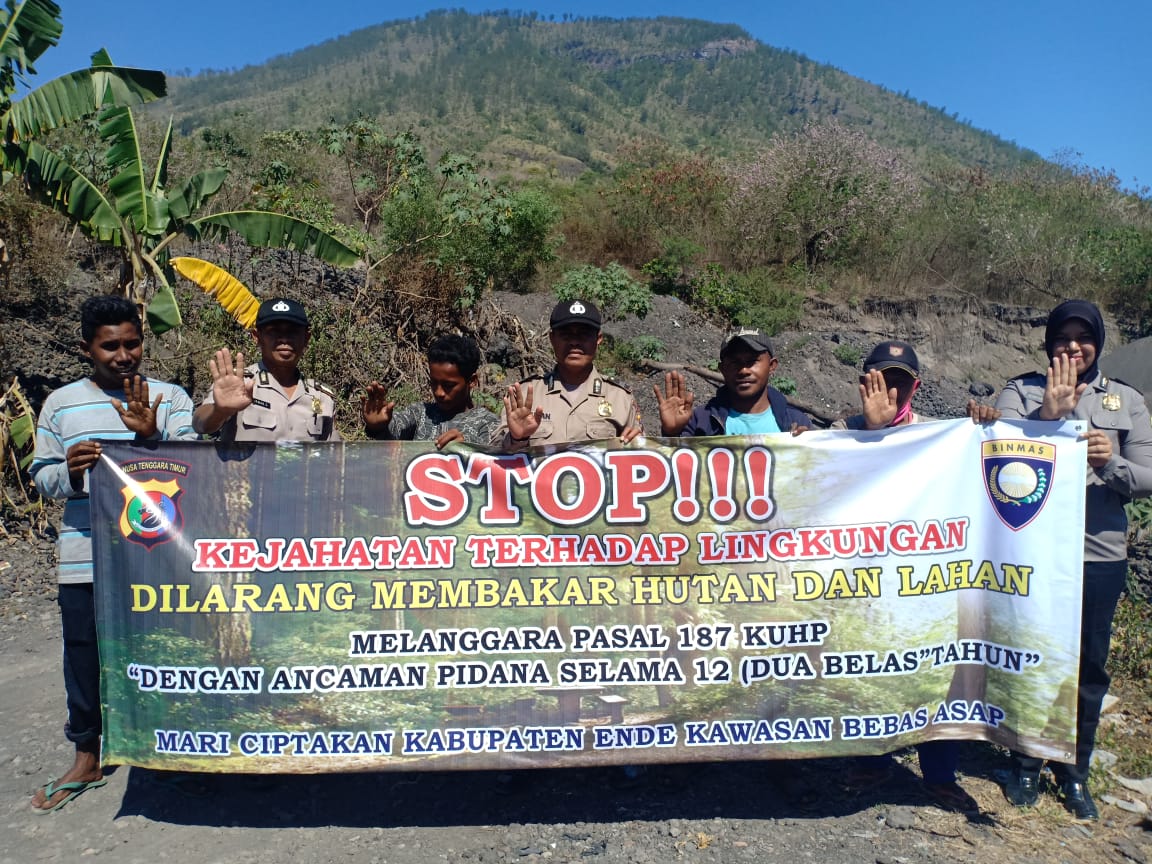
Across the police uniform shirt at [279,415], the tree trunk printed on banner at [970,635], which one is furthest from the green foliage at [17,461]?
the tree trunk printed on banner at [970,635]

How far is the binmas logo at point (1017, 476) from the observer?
132 inches

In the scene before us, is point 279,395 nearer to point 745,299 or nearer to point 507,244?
point 507,244

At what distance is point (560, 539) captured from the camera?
3.32 m

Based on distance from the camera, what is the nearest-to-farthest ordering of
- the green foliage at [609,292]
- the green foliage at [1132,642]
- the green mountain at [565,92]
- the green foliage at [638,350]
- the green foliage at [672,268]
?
1. the green foliage at [1132,642]
2. the green foliage at [638,350]
3. the green foliage at [609,292]
4. the green foliage at [672,268]
5. the green mountain at [565,92]

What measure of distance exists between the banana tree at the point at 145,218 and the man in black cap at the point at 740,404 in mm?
5563

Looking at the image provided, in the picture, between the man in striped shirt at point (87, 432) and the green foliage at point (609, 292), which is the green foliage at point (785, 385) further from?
the man in striped shirt at point (87, 432)

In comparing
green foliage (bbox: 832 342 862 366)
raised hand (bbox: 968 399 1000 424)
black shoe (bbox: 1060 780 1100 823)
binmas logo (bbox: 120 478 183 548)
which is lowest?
black shoe (bbox: 1060 780 1100 823)

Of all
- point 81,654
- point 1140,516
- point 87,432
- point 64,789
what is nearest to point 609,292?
point 1140,516

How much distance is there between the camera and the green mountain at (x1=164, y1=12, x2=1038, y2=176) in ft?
230

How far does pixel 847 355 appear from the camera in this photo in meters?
13.6

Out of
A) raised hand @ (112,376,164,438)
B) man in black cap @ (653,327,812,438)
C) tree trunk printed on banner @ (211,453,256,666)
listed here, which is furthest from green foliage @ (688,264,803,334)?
raised hand @ (112,376,164,438)

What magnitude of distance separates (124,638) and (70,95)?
5.93 metres

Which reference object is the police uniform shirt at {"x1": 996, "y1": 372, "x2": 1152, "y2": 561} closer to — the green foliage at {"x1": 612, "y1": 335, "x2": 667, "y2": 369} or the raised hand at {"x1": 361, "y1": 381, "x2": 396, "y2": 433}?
the raised hand at {"x1": 361, "y1": 381, "x2": 396, "y2": 433}

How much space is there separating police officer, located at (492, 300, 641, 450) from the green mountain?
42825mm
